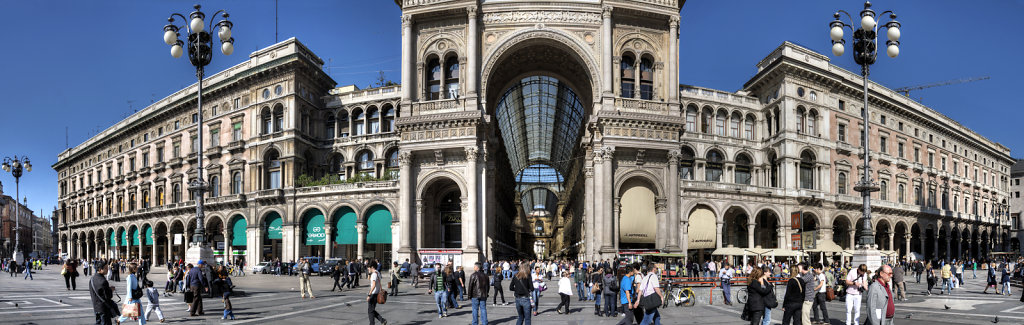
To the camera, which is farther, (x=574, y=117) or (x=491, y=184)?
(x=574, y=117)

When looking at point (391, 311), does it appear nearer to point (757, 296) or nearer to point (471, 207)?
point (757, 296)

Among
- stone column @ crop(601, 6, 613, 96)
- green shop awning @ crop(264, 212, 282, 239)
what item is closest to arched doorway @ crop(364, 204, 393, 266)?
green shop awning @ crop(264, 212, 282, 239)

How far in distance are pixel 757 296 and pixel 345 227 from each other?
41380mm

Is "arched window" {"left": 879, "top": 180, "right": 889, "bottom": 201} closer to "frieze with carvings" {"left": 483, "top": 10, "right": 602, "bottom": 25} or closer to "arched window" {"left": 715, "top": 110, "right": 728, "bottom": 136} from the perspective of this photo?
"arched window" {"left": 715, "top": 110, "right": 728, "bottom": 136}

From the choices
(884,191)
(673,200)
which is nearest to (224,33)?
(673,200)

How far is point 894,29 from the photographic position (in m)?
24.2

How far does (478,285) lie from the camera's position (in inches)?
626

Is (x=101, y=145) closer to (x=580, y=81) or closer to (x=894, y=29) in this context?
(x=580, y=81)

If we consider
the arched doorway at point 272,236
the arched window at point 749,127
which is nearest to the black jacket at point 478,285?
the arched doorway at point 272,236

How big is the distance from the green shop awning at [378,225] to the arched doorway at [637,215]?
16.2 metres

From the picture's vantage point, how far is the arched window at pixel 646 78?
4609 centimetres

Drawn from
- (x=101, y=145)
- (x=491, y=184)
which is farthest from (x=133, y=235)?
(x=491, y=184)

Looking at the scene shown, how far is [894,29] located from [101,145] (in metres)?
78.5

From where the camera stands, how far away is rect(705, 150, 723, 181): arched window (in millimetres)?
55938
